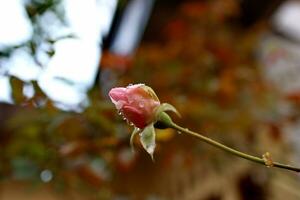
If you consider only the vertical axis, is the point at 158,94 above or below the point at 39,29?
below

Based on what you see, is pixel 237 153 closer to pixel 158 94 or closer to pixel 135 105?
pixel 135 105

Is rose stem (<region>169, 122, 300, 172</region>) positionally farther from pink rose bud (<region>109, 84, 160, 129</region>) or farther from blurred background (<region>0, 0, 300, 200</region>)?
blurred background (<region>0, 0, 300, 200</region>)

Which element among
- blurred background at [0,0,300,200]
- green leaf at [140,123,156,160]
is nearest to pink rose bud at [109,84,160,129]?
green leaf at [140,123,156,160]

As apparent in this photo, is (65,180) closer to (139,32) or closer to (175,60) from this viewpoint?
(175,60)

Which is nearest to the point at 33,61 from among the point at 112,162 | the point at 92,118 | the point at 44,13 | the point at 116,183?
the point at 44,13

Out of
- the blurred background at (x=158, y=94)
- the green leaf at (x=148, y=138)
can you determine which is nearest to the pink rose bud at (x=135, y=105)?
the green leaf at (x=148, y=138)

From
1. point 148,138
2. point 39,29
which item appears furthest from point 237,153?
point 39,29

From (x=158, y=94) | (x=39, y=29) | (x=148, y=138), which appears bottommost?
(x=158, y=94)
